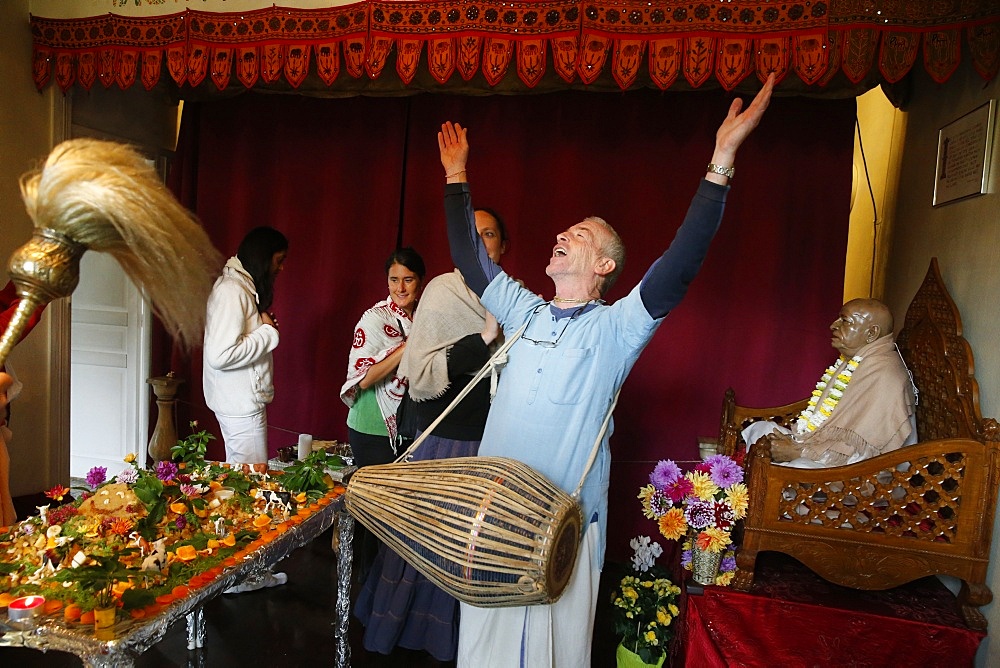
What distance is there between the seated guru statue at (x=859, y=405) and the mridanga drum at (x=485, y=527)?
1238mm

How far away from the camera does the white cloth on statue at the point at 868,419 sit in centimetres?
241

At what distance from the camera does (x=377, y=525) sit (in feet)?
5.50

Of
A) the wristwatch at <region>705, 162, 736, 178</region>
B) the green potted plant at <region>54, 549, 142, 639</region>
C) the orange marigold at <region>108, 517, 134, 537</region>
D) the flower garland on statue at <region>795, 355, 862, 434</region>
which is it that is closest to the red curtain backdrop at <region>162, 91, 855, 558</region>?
the flower garland on statue at <region>795, 355, 862, 434</region>

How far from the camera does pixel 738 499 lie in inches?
89.8

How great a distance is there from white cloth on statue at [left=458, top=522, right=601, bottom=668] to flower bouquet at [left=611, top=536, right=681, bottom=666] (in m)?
0.71

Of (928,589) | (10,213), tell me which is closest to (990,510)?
(928,589)

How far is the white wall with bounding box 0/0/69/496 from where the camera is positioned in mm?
3410

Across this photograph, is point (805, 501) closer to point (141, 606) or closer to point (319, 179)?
point (141, 606)

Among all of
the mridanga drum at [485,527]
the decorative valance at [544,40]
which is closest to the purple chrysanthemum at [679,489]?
the mridanga drum at [485,527]

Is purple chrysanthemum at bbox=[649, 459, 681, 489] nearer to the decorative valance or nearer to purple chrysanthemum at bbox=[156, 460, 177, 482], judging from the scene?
the decorative valance

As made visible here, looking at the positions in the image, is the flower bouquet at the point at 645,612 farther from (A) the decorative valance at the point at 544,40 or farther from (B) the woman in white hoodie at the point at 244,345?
(A) the decorative valance at the point at 544,40

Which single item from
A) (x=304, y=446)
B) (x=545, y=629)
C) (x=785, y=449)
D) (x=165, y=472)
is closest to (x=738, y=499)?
(x=785, y=449)

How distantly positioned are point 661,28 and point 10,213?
3351mm

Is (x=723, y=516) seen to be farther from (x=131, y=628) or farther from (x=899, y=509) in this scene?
(x=131, y=628)
